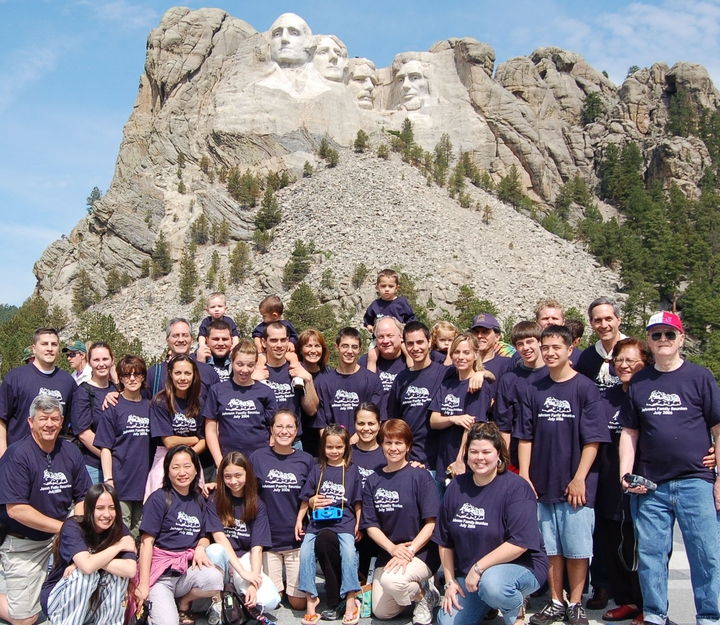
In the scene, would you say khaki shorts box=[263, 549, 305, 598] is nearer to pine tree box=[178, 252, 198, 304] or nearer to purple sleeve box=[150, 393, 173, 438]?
purple sleeve box=[150, 393, 173, 438]

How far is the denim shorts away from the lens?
6484 mm

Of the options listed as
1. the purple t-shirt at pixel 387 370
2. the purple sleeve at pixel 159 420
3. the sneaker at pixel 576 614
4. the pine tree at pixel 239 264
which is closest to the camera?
the sneaker at pixel 576 614

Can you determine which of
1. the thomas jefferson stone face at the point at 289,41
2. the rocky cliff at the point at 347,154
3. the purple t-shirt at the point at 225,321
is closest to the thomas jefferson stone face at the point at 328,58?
the rocky cliff at the point at 347,154

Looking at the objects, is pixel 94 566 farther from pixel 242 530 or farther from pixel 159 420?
pixel 159 420

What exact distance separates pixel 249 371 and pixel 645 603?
4.41 meters

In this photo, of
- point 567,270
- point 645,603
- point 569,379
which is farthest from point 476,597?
point 567,270

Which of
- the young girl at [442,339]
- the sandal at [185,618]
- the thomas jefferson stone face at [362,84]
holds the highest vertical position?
the thomas jefferson stone face at [362,84]

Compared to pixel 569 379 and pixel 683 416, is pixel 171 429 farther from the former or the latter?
pixel 683 416

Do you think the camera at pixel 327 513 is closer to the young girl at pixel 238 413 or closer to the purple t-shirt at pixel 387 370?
the young girl at pixel 238 413

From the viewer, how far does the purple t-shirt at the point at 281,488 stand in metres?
7.22

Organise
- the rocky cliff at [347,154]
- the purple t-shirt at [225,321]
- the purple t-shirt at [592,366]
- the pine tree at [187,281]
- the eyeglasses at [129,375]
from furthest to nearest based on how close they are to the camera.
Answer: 1. the rocky cliff at [347,154]
2. the pine tree at [187,281]
3. the purple t-shirt at [225,321]
4. the eyeglasses at [129,375]
5. the purple t-shirt at [592,366]

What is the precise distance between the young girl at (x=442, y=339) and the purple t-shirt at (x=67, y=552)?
4078 millimetres

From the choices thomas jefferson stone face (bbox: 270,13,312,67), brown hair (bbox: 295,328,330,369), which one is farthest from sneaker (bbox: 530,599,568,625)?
thomas jefferson stone face (bbox: 270,13,312,67)

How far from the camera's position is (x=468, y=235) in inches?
2112
